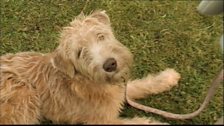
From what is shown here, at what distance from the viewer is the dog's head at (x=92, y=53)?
161 inches

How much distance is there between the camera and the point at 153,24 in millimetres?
5633

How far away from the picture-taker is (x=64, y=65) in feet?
14.1

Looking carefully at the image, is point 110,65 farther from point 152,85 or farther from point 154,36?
point 154,36

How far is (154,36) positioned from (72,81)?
4.56 feet

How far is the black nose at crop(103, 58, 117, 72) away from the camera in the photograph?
4.05 m

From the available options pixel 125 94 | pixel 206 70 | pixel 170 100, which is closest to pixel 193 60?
pixel 206 70

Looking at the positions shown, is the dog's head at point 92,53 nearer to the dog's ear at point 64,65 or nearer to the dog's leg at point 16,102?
the dog's ear at point 64,65

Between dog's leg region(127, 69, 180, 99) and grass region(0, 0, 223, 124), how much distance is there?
0.22 ft

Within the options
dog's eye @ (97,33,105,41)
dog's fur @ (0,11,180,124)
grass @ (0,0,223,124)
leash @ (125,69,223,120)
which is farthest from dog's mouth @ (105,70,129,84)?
grass @ (0,0,223,124)

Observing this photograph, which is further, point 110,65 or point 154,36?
point 154,36

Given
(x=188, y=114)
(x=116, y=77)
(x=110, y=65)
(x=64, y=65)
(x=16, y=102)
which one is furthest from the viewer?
(x=188, y=114)

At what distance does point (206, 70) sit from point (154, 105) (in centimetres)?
59

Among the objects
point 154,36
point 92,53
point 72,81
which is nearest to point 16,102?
point 72,81

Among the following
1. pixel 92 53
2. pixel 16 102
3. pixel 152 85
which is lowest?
pixel 16 102
